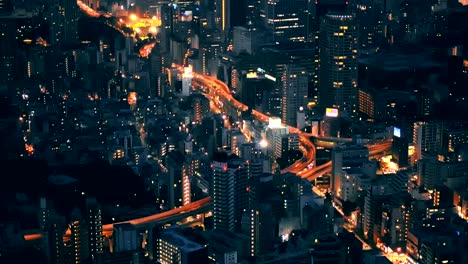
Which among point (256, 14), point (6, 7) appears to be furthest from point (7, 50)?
point (256, 14)

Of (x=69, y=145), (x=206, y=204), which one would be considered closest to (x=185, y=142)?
(x=69, y=145)

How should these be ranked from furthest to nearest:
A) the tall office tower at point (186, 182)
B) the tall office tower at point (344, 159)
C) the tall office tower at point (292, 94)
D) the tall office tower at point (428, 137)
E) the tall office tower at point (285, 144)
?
the tall office tower at point (292, 94) → the tall office tower at point (285, 144) → the tall office tower at point (428, 137) → the tall office tower at point (344, 159) → the tall office tower at point (186, 182)

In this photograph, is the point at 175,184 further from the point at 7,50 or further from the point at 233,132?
the point at 7,50

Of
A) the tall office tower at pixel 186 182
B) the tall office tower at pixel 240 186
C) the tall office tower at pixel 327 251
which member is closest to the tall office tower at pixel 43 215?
the tall office tower at pixel 186 182

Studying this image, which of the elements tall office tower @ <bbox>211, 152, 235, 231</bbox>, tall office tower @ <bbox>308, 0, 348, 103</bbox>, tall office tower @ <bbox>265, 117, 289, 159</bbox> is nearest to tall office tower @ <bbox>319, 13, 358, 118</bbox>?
tall office tower @ <bbox>265, 117, 289, 159</bbox>

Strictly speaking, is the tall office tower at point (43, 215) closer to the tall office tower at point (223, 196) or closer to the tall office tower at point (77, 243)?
the tall office tower at point (77, 243)

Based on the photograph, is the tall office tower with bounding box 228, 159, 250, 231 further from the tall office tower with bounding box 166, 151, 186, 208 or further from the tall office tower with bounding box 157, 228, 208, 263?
the tall office tower with bounding box 157, 228, 208, 263

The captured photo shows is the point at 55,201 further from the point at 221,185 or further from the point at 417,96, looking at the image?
the point at 417,96
